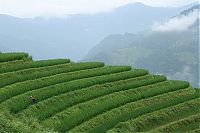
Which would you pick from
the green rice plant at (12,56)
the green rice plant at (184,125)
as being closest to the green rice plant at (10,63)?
the green rice plant at (12,56)

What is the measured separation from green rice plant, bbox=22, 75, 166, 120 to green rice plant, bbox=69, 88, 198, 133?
1352 mm

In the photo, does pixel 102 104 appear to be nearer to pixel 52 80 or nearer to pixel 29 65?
pixel 52 80

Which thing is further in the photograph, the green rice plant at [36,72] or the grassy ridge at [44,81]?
the green rice plant at [36,72]

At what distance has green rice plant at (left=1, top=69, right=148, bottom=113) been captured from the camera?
3127 cm

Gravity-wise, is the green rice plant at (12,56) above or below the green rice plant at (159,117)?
above

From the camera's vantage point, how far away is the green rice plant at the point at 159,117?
31402 millimetres

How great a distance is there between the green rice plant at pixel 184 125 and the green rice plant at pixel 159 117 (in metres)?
1.32

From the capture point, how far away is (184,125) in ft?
108

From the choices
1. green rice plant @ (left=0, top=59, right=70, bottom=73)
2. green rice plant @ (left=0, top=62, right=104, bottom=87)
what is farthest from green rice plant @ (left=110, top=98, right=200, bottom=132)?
green rice plant @ (left=0, top=59, right=70, bottom=73)

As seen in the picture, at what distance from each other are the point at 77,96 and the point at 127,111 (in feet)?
13.4

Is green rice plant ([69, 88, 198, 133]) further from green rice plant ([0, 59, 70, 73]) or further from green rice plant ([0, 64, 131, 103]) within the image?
green rice plant ([0, 59, 70, 73])

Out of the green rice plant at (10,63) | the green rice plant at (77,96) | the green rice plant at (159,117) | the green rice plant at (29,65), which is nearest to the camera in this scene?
the green rice plant at (77,96)

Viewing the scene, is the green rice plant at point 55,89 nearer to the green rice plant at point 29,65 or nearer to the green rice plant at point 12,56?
the green rice plant at point 29,65

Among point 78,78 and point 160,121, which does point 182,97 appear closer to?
point 160,121
